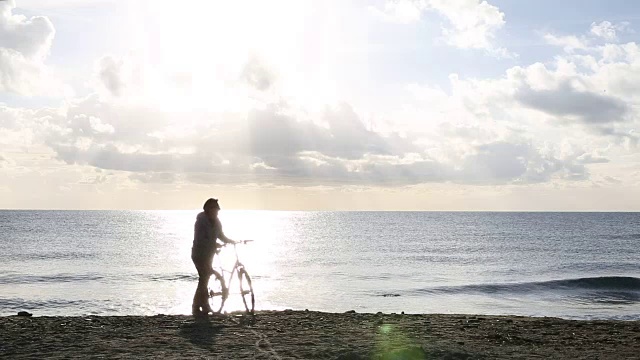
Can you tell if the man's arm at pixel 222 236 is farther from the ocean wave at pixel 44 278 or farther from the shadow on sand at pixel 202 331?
the ocean wave at pixel 44 278

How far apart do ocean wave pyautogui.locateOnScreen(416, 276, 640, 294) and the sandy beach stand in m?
16.5

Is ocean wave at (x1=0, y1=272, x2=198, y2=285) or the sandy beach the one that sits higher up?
the sandy beach

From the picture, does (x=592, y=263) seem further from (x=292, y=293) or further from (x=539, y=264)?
(x=292, y=293)

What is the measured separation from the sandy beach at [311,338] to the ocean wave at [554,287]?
1654 cm

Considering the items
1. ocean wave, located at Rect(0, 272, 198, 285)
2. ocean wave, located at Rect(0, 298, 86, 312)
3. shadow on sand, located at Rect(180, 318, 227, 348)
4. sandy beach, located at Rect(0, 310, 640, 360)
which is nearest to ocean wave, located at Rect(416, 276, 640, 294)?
ocean wave, located at Rect(0, 272, 198, 285)

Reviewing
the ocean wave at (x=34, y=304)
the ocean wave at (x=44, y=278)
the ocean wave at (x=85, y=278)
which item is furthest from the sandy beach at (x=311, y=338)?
the ocean wave at (x=44, y=278)

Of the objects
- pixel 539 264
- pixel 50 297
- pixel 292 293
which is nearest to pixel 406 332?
pixel 292 293

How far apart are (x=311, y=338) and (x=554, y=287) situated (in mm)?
25578

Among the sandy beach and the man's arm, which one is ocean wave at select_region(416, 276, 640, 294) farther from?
the man's arm

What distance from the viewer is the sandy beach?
9688 millimetres

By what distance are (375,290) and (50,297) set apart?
15275 millimetres

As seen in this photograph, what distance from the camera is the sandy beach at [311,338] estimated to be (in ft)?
31.8

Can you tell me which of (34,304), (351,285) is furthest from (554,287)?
(34,304)

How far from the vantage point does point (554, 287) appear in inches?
1288
